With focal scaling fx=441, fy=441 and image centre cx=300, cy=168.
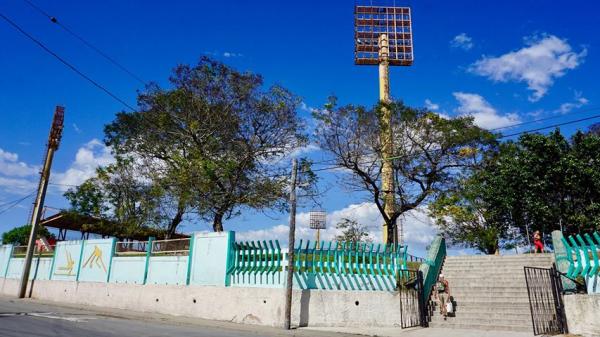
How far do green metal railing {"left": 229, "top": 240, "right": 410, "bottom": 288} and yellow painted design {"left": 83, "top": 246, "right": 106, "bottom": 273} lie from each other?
7.93m

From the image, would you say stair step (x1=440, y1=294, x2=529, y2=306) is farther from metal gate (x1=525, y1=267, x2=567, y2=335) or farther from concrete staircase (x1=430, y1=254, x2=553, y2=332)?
metal gate (x1=525, y1=267, x2=567, y2=335)

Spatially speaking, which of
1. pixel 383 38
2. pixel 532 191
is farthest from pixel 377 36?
pixel 532 191

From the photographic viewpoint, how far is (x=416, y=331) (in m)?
11.9

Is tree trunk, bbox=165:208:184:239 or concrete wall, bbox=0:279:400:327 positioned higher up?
tree trunk, bbox=165:208:184:239

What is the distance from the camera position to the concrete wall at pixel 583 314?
9.59 metres

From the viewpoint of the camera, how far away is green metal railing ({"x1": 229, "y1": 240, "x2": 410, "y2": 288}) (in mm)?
13383

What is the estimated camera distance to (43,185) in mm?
21844

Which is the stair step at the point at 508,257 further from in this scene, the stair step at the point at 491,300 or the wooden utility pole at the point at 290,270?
the wooden utility pole at the point at 290,270

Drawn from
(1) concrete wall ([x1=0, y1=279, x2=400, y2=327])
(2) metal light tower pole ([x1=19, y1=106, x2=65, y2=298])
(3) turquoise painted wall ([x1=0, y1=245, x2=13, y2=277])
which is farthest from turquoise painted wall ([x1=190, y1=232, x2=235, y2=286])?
(3) turquoise painted wall ([x1=0, y1=245, x2=13, y2=277])

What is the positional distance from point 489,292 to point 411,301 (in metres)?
2.46

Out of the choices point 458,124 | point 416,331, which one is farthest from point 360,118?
point 416,331

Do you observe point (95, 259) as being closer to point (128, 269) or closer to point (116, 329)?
point (128, 269)

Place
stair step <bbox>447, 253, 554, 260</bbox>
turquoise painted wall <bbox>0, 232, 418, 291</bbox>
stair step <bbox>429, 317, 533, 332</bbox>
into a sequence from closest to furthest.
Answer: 1. stair step <bbox>429, 317, 533, 332</bbox>
2. turquoise painted wall <bbox>0, 232, 418, 291</bbox>
3. stair step <bbox>447, 253, 554, 260</bbox>

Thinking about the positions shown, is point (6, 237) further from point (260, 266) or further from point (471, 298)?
point (471, 298)
